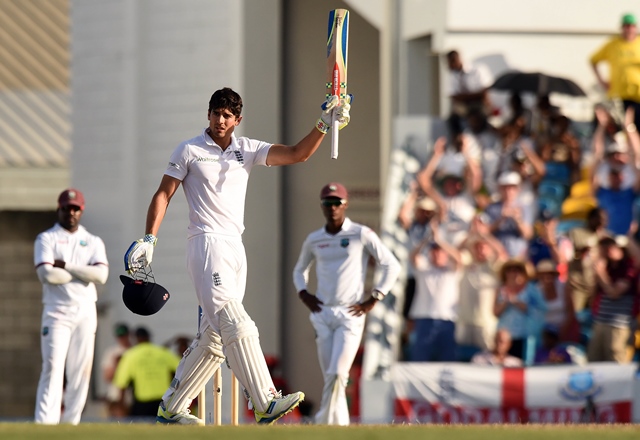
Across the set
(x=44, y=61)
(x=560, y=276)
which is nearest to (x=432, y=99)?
(x=560, y=276)

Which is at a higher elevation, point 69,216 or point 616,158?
point 616,158

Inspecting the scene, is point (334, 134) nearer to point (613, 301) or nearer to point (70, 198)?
point (70, 198)

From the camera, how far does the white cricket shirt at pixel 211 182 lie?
9578mm

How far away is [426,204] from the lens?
57.2 ft

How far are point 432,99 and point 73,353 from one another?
32.1 ft

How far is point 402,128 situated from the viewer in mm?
18922

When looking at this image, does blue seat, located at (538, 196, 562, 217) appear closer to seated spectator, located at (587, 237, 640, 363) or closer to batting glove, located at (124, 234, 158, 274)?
seated spectator, located at (587, 237, 640, 363)

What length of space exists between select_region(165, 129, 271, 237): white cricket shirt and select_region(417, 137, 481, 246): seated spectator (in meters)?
7.32

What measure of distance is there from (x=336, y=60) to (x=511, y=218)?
24.8 ft

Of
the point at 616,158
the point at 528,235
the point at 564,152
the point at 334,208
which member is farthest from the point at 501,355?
the point at 334,208

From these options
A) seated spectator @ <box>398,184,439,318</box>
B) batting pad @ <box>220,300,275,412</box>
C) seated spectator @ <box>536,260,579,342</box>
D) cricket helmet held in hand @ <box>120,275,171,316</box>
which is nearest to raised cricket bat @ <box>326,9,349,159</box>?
batting pad @ <box>220,300,275,412</box>

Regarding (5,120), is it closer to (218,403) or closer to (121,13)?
(121,13)

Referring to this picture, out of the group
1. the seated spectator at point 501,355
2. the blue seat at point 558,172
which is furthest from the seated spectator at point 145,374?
the blue seat at point 558,172

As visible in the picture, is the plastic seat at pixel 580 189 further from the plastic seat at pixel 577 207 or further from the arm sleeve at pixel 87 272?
the arm sleeve at pixel 87 272
